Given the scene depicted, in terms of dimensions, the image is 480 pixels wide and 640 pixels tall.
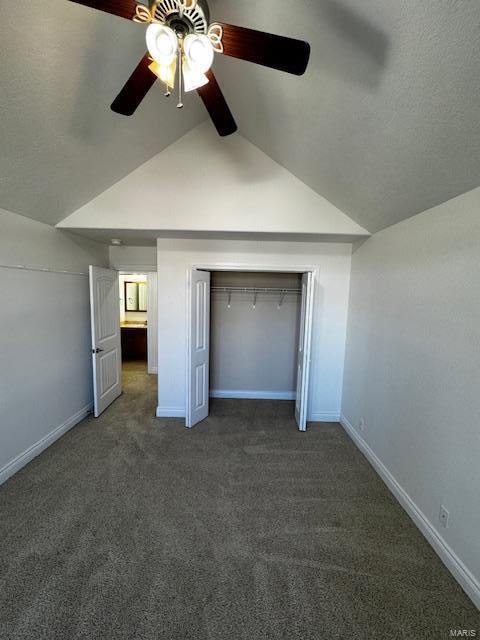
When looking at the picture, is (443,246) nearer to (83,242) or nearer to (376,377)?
(376,377)

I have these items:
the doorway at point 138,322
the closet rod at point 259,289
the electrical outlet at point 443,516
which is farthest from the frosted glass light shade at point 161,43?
the doorway at point 138,322

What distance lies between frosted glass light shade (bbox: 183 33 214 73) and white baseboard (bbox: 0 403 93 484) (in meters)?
3.18

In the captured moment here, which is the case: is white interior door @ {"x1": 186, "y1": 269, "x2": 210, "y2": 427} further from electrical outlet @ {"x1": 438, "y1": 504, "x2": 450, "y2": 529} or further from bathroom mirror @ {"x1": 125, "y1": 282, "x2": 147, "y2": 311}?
bathroom mirror @ {"x1": 125, "y1": 282, "x2": 147, "y2": 311}

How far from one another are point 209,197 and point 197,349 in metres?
1.73

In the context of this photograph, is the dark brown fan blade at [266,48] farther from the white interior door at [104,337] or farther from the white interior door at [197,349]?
the white interior door at [104,337]

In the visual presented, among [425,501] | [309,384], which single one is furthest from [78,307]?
[425,501]

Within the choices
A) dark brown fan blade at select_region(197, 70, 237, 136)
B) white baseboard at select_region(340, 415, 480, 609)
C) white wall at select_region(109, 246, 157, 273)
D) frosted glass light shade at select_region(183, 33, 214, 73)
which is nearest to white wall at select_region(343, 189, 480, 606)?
white baseboard at select_region(340, 415, 480, 609)

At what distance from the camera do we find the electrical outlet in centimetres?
167

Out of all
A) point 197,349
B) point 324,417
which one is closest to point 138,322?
point 197,349

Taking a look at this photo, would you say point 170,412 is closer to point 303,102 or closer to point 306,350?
point 306,350

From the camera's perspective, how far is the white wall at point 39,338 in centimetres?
226

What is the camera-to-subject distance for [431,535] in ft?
5.83

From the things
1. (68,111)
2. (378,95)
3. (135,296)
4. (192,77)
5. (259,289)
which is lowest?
(135,296)

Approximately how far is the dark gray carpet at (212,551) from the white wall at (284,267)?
81cm
